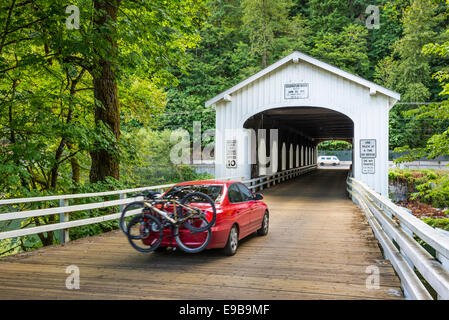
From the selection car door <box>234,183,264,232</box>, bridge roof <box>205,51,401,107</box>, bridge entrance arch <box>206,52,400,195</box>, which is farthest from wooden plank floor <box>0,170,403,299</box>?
bridge roof <box>205,51,401,107</box>

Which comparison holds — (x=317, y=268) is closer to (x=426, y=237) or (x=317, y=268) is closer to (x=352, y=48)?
(x=426, y=237)

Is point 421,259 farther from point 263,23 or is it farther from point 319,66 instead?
point 263,23

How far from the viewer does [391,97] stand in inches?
640

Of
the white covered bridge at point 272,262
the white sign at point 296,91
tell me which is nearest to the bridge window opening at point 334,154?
the white sign at point 296,91

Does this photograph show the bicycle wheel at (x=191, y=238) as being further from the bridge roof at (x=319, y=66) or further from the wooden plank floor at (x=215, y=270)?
the bridge roof at (x=319, y=66)

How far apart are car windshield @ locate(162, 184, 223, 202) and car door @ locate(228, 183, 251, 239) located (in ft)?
0.85

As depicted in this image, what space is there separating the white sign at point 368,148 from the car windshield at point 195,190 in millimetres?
11131

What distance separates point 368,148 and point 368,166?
0.78 meters

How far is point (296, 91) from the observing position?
17.7 m

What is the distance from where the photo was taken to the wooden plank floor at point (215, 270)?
4.71 meters

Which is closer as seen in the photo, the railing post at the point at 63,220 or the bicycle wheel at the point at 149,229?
the bicycle wheel at the point at 149,229
